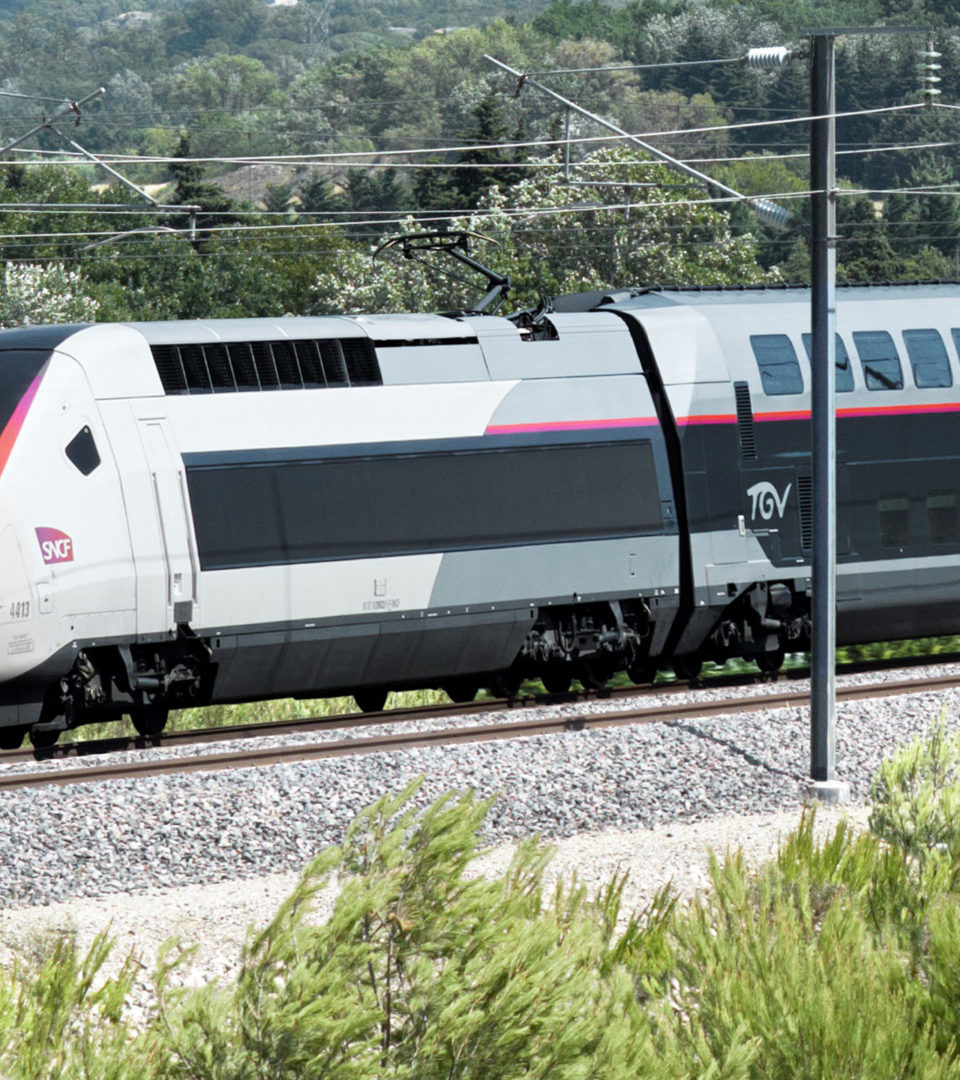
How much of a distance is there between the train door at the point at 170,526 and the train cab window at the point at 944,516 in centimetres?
839

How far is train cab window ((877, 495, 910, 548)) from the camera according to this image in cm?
1784

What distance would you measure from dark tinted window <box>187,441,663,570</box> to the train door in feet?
0.41

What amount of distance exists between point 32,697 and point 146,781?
2292mm

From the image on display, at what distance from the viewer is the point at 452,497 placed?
51.5ft

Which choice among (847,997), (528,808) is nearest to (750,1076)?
(847,997)

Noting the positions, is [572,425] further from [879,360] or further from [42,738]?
[42,738]

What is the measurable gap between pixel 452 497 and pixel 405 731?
2.26 m

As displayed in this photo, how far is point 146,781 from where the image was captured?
1215 cm

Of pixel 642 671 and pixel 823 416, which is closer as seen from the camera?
pixel 823 416

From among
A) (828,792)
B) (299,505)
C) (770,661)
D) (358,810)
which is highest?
(299,505)

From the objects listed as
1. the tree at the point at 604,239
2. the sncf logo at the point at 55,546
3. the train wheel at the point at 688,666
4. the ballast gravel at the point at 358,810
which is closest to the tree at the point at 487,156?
the tree at the point at 604,239

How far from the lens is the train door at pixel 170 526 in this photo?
1420 centimetres

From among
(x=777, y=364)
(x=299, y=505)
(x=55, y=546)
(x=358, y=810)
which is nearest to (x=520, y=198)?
(x=777, y=364)

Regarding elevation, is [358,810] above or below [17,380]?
below
